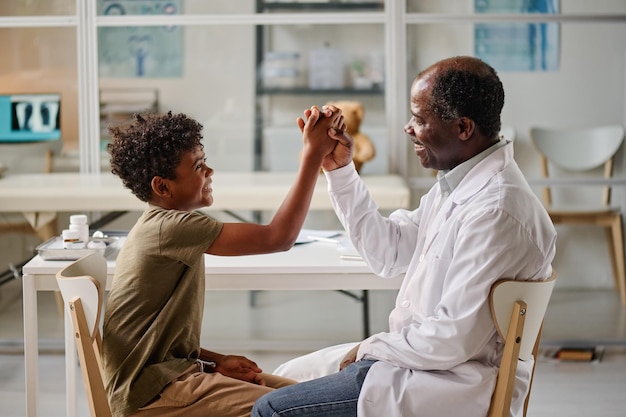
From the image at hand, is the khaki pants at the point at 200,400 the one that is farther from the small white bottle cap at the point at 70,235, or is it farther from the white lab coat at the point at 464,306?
the small white bottle cap at the point at 70,235

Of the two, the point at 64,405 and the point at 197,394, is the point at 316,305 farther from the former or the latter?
the point at 197,394

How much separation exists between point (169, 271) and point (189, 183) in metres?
0.21

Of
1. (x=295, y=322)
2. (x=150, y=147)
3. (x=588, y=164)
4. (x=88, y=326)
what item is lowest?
(x=295, y=322)

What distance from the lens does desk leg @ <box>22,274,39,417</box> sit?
2520mm

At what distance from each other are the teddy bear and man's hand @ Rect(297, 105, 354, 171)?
2.01 m

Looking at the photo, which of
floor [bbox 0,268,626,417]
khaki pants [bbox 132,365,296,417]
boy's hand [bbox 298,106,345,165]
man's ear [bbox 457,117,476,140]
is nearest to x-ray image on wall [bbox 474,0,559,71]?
floor [bbox 0,268,626,417]

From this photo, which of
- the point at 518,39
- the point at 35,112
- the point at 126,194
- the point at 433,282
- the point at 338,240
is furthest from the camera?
the point at 35,112

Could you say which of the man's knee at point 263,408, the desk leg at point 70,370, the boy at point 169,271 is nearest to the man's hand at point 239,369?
the boy at point 169,271

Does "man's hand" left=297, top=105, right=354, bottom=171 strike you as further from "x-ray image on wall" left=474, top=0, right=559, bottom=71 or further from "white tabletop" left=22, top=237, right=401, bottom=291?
"x-ray image on wall" left=474, top=0, right=559, bottom=71

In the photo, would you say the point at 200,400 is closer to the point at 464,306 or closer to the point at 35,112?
the point at 464,306

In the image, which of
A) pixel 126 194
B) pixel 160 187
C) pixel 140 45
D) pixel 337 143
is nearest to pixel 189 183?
pixel 160 187

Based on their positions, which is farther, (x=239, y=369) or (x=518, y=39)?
(x=518, y=39)

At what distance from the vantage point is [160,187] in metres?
2.08

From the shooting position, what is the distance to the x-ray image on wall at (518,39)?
4281mm
